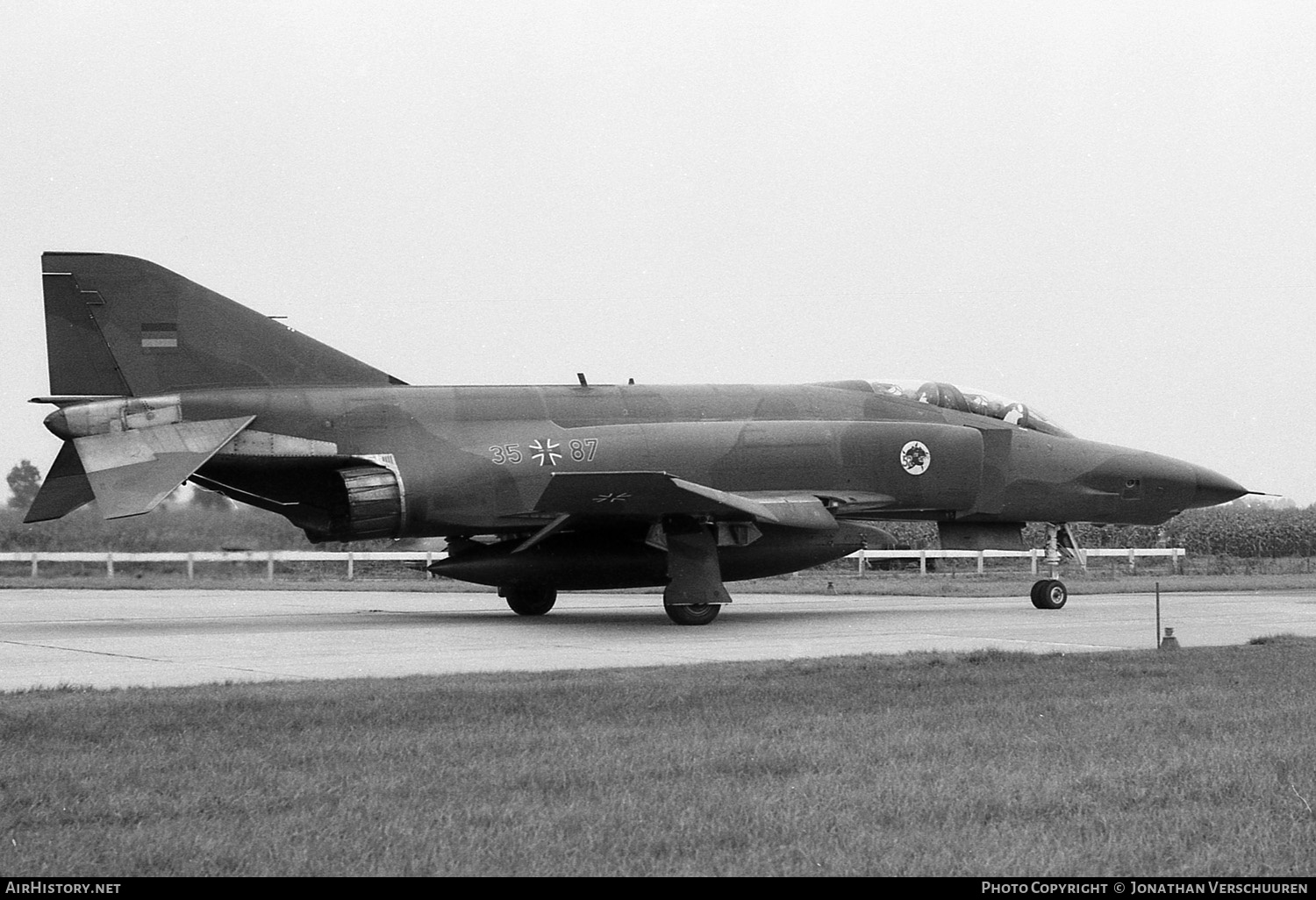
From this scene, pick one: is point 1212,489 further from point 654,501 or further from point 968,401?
point 654,501

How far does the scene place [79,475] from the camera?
15305 mm

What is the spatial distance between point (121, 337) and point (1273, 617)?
14.4 metres

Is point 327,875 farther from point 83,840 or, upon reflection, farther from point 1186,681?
point 1186,681

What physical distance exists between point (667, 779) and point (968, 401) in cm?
1398

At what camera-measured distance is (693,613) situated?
617 inches

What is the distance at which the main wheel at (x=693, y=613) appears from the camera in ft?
51.2

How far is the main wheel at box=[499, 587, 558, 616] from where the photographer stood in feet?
58.0

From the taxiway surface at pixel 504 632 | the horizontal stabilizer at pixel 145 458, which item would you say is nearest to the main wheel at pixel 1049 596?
the taxiway surface at pixel 504 632

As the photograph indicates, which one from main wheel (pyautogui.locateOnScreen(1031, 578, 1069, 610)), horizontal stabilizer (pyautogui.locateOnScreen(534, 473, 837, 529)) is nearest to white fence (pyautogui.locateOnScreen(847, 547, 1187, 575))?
main wheel (pyautogui.locateOnScreen(1031, 578, 1069, 610))

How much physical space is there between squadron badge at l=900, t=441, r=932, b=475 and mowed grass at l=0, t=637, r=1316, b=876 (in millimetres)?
8619

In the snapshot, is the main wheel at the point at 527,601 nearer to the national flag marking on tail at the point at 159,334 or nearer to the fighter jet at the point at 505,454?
the fighter jet at the point at 505,454

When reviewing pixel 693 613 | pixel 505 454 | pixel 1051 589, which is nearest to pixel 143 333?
pixel 505 454

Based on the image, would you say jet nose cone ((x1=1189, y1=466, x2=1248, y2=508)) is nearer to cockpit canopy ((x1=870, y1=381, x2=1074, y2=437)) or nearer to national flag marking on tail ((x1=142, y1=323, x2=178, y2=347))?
cockpit canopy ((x1=870, y1=381, x2=1074, y2=437))
